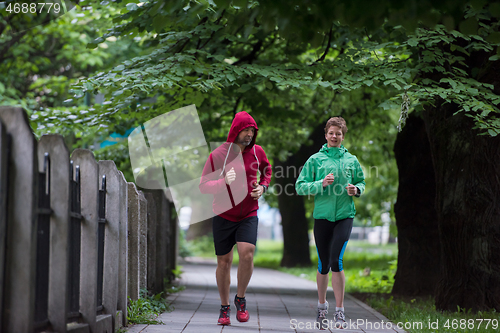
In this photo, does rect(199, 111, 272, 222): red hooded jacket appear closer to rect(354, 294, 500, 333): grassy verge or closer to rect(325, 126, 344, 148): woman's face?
rect(325, 126, 344, 148): woman's face

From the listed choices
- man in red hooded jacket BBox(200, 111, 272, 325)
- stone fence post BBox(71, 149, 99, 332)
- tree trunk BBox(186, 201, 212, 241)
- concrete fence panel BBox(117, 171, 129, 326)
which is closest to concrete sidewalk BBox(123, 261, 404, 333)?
concrete fence panel BBox(117, 171, 129, 326)

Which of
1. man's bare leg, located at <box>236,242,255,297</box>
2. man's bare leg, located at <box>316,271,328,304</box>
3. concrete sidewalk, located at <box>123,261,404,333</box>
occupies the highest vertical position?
man's bare leg, located at <box>236,242,255,297</box>

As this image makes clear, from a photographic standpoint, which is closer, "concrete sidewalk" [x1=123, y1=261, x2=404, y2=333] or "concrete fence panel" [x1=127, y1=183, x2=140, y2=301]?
"concrete sidewalk" [x1=123, y1=261, x2=404, y2=333]

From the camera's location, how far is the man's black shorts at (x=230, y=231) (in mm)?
5258

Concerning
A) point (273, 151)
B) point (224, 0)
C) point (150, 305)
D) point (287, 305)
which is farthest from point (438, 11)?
point (273, 151)

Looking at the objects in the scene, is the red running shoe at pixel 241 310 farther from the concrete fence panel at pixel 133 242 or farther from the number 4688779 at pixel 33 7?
the number 4688779 at pixel 33 7

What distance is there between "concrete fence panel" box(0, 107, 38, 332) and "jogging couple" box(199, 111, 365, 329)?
2393 millimetres

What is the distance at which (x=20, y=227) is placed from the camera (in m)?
2.96

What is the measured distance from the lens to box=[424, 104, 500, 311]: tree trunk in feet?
20.4

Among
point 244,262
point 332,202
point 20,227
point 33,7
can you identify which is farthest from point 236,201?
point 33,7

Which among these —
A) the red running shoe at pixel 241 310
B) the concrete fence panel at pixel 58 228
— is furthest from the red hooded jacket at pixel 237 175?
the concrete fence panel at pixel 58 228

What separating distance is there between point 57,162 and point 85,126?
4852 mm

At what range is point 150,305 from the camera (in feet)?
19.8

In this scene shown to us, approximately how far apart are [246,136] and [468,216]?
304cm
